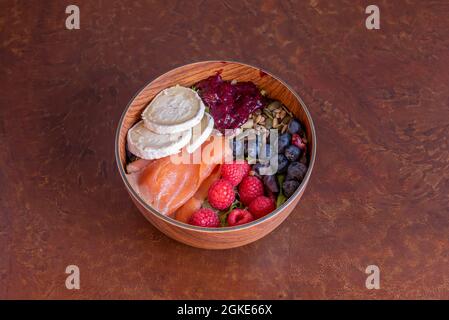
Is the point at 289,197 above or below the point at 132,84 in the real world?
below

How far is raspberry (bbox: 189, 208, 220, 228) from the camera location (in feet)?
3.55

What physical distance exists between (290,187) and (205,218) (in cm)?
18

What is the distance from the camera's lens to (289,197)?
110 cm

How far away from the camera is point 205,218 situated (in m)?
1.08

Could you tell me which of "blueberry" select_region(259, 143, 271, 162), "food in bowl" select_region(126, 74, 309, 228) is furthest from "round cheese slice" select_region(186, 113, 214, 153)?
"blueberry" select_region(259, 143, 271, 162)

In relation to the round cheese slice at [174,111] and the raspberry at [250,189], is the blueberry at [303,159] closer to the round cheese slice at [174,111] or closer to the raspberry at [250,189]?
the raspberry at [250,189]

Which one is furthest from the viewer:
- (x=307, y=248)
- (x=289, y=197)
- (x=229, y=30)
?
(x=229, y=30)

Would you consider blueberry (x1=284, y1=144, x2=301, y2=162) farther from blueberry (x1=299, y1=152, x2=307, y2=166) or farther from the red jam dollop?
the red jam dollop

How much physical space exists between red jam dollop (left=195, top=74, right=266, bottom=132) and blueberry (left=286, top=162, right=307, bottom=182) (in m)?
0.16

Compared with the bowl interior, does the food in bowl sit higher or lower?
lower

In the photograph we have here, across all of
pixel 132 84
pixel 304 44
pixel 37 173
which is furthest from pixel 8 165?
pixel 304 44

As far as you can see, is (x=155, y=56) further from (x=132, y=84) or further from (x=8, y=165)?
(x=8, y=165)

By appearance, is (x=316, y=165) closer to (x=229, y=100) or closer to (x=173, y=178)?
(x=229, y=100)

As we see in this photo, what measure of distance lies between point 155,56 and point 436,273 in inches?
34.3
